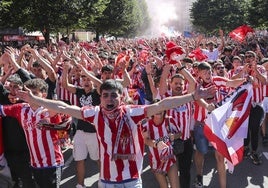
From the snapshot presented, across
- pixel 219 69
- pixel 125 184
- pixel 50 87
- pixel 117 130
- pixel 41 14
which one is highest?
pixel 41 14

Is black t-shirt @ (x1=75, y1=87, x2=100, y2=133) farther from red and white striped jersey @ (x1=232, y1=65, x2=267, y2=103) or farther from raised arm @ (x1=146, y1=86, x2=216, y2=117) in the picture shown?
red and white striped jersey @ (x1=232, y1=65, x2=267, y2=103)

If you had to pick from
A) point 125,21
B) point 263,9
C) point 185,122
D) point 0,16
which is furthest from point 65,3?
point 185,122

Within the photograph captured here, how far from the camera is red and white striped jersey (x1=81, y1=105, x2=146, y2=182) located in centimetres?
383

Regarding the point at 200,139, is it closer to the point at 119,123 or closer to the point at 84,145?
the point at 84,145

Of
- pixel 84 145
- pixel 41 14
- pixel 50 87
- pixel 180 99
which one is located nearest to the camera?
pixel 180 99

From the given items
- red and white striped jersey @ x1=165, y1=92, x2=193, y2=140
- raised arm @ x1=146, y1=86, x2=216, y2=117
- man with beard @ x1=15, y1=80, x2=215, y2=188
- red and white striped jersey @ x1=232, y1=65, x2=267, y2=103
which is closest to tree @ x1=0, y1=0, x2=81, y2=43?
red and white striped jersey @ x1=232, y1=65, x2=267, y2=103

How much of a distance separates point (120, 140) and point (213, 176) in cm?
324

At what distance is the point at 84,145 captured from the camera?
6.05 m

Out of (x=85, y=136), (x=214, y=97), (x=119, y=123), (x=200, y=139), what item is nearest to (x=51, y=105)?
(x=119, y=123)

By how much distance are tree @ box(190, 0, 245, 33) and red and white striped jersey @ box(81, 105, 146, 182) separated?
2133 inches

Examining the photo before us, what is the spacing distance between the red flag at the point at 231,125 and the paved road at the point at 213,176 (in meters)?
1.73

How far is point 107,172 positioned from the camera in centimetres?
391

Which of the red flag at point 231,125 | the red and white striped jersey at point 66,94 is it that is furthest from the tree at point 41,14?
the red flag at point 231,125

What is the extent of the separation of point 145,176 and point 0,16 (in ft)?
74.3
